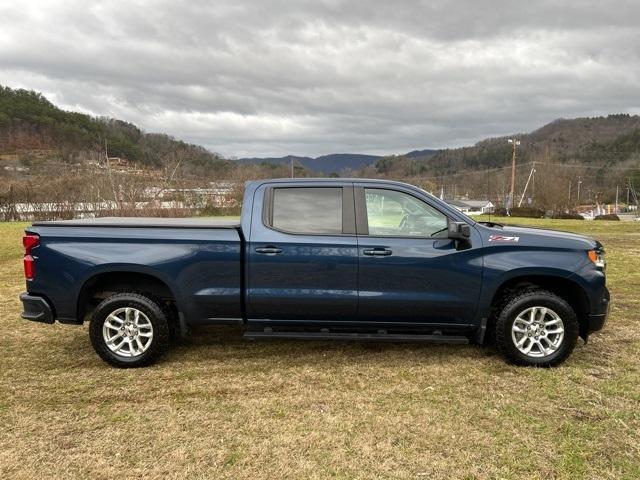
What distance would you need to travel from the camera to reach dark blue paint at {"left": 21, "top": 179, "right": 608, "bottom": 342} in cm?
427

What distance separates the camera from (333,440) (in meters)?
3.18

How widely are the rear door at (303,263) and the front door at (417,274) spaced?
14 centimetres

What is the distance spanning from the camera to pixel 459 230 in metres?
4.15

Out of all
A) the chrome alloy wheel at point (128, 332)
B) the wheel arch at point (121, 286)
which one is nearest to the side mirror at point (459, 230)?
the wheel arch at point (121, 286)

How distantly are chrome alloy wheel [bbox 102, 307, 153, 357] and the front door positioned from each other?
2056mm

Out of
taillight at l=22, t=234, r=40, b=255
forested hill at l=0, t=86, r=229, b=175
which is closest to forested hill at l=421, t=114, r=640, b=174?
forested hill at l=0, t=86, r=229, b=175

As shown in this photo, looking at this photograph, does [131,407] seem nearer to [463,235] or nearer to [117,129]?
[463,235]

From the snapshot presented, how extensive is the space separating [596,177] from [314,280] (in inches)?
3943

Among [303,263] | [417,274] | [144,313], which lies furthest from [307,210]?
[144,313]

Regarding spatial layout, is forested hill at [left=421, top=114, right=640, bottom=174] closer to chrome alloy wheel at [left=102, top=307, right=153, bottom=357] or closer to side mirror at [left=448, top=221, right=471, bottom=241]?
side mirror at [left=448, top=221, right=471, bottom=241]

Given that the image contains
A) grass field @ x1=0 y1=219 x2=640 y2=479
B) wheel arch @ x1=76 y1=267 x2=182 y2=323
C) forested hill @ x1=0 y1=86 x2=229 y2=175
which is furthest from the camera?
forested hill @ x1=0 y1=86 x2=229 y2=175

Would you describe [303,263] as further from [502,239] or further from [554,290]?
[554,290]

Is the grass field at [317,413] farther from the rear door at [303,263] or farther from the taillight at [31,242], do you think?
the taillight at [31,242]

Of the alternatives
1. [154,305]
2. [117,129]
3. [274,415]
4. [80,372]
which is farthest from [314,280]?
[117,129]
